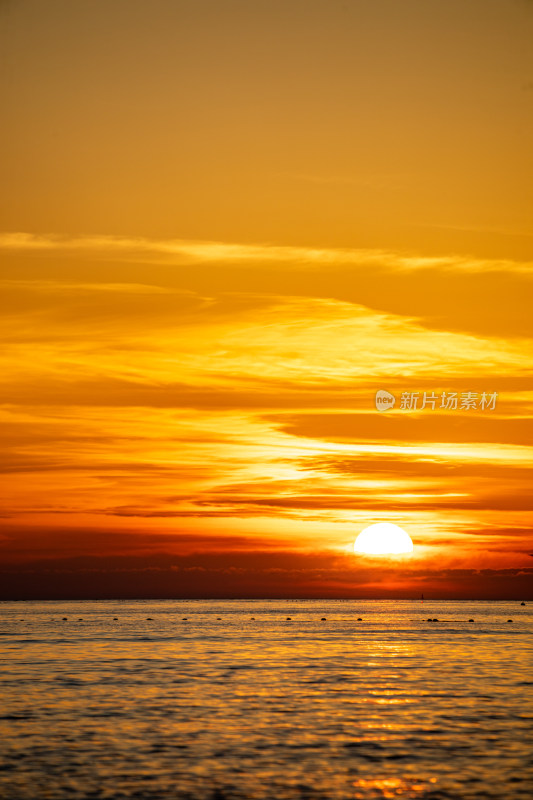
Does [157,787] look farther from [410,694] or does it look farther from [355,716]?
[410,694]

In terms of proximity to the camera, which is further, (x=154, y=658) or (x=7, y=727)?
(x=154, y=658)

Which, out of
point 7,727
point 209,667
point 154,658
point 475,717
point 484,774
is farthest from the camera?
point 154,658

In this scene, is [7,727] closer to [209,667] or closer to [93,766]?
[93,766]

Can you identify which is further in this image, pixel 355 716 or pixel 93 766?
pixel 355 716

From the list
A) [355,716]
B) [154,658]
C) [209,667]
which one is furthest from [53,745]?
[154,658]

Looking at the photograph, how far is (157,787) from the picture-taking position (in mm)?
33688

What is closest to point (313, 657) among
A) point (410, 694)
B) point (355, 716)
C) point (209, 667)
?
point (209, 667)

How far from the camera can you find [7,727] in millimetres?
48719

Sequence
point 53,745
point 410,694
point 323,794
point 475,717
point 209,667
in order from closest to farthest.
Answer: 1. point 323,794
2. point 53,745
3. point 475,717
4. point 410,694
5. point 209,667

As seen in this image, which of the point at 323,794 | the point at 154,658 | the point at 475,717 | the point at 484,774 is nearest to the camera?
the point at 323,794

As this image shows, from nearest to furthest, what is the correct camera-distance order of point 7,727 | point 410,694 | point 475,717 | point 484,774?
1. point 484,774
2. point 7,727
3. point 475,717
4. point 410,694

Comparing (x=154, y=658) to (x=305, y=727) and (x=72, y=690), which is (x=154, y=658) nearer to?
(x=72, y=690)

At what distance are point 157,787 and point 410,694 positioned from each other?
120 ft

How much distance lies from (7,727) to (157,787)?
18355 millimetres
